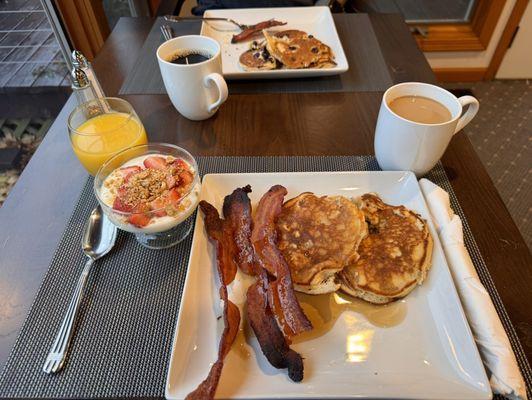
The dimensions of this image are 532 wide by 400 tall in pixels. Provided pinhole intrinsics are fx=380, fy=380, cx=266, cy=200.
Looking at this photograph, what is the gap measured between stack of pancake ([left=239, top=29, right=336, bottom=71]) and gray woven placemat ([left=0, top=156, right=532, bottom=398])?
0.80 metres

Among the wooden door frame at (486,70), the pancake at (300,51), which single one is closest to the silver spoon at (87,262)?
the pancake at (300,51)

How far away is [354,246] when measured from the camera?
2.80 feet

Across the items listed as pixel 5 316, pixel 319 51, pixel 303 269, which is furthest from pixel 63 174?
pixel 319 51

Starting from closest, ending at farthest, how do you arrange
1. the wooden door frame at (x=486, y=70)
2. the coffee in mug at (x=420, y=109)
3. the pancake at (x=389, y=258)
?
the pancake at (x=389, y=258) → the coffee in mug at (x=420, y=109) → the wooden door frame at (x=486, y=70)

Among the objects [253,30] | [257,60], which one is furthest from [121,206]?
[253,30]

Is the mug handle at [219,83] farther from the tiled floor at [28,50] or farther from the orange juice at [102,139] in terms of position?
the tiled floor at [28,50]

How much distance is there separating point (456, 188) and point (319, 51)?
78 cm

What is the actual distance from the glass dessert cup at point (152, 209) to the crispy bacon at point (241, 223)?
89 millimetres

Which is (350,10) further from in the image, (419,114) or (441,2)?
(419,114)

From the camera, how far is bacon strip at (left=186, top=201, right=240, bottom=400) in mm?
669

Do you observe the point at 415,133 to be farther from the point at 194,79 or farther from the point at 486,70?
the point at 486,70

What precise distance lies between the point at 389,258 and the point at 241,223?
0.36 m

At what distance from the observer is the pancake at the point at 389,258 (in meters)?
0.82

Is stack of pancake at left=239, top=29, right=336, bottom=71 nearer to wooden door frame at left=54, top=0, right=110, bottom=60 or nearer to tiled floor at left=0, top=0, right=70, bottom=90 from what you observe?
wooden door frame at left=54, top=0, right=110, bottom=60
